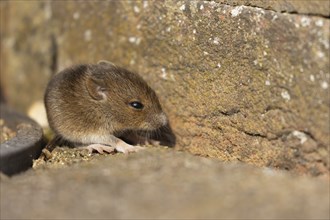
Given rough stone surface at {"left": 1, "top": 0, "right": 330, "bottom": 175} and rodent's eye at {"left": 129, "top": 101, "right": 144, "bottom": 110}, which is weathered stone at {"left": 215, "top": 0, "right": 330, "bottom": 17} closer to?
rough stone surface at {"left": 1, "top": 0, "right": 330, "bottom": 175}

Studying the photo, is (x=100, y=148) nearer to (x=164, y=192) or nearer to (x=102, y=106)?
(x=102, y=106)

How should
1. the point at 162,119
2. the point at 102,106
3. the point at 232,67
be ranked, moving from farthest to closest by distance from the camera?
1. the point at 102,106
2. the point at 162,119
3. the point at 232,67

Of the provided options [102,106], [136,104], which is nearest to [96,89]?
[102,106]

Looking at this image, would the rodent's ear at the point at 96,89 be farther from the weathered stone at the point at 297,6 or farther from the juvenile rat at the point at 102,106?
the weathered stone at the point at 297,6

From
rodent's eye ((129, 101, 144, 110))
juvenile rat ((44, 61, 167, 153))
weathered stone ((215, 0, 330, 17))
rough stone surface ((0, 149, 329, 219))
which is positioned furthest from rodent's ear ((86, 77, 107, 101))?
weathered stone ((215, 0, 330, 17))

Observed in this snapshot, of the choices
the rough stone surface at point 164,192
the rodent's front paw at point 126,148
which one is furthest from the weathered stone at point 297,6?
the rodent's front paw at point 126,148

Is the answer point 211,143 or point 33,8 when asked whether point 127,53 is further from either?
point 33,8

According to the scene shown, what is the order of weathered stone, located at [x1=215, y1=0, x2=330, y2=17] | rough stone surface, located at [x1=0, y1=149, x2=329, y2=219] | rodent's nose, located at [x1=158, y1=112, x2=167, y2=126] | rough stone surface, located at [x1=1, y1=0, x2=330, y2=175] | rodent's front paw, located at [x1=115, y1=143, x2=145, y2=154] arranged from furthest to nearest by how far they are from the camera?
rodent's nose, located at [x1=158, y1=112, x2=167, y2=126] → rodent's front paw, located at [x1=115, y1=143, x2=145, y2=154] → rough stone surface, located at [x1=1, y1=0, x2=330, y2=175] → weathered stone, located at [x1=215, y1=0, x2=330, y2=17] → rough stone surface, located at [x1=0, y1=149, x2=329, y2=219]
